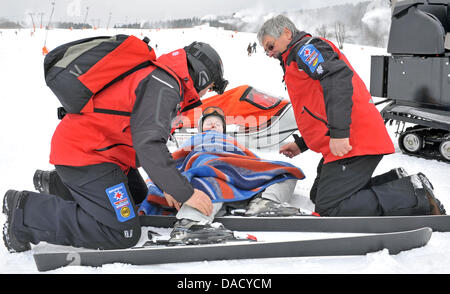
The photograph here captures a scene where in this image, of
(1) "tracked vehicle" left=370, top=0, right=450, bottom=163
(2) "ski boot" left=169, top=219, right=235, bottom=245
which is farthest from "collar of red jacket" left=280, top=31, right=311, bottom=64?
(1) "tracked vehicle" left=370, top=0, right=450, bottom=163

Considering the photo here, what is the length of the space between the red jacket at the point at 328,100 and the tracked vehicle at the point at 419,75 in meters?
1.51

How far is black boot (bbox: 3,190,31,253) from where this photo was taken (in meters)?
2.16

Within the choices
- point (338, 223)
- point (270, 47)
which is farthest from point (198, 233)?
point (270, 47)

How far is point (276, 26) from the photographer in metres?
2.57

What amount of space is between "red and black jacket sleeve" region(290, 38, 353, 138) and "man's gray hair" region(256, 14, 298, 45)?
0.23 metres

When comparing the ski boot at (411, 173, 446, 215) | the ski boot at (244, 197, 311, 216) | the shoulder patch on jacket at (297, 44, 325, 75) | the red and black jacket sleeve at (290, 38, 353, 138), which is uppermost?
the shoulder patch on jacket at (297, 44, 325, 75)

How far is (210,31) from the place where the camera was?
867 inches

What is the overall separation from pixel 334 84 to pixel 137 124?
1060 mm

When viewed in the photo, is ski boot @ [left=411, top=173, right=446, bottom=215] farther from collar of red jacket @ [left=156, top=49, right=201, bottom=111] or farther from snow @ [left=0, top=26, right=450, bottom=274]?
collar of red jacket @ [left=156, top=49, right=201, bottom=111]

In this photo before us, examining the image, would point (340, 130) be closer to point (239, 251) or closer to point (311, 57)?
point (311, 57)

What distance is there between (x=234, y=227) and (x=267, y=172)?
0.47 m

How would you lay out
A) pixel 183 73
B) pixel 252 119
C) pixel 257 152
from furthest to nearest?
1. pixel 252 119
2. pixel 257 152
3. pixel 183 73

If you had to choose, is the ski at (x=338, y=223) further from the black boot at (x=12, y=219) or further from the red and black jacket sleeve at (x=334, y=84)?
the black boot at (x=12, y=219)
